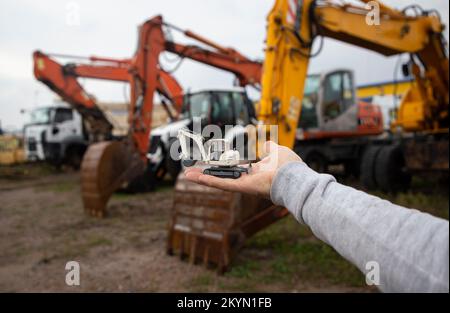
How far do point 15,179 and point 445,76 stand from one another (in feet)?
44.1

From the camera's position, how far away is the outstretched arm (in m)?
0.77

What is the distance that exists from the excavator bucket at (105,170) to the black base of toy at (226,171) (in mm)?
5024

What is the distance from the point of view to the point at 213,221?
3980mm

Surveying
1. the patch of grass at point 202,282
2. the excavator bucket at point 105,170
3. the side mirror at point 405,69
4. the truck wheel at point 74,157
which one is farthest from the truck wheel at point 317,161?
the truck wheel at point 74,157

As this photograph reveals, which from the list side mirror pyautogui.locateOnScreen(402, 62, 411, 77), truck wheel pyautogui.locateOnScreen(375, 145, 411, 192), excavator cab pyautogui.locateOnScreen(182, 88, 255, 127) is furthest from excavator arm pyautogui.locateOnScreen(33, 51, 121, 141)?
side mirror pyautogui.locateOnScreen(402, 62, 411, 77)

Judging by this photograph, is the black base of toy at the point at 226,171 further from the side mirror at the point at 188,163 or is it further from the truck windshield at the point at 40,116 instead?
the truck windshield at the point at 40,116

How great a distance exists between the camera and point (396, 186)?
733cm

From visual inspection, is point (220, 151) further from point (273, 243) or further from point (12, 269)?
point (12, 269)

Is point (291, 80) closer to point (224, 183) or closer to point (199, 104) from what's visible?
point (224, 183)

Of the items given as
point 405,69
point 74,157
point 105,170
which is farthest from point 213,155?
point 74,157

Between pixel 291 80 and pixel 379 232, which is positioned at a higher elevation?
pixel 291 80

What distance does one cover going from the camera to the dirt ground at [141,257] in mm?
3588

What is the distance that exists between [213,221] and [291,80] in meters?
1.98

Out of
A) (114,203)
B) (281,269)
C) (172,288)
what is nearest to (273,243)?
(281,269)
